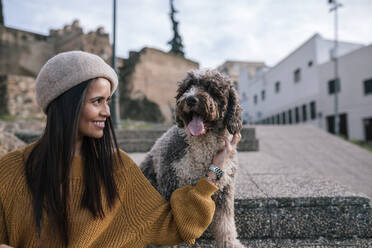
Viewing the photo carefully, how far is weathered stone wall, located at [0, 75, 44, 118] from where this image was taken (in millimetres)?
13508

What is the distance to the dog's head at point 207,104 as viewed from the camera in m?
1.99

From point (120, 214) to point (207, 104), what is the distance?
40.6 inches

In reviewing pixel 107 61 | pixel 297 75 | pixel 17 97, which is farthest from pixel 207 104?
pixel 297 75

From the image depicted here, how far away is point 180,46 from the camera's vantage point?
30.2m

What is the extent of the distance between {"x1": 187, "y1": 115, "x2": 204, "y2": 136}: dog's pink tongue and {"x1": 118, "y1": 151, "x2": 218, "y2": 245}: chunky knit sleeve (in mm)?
392

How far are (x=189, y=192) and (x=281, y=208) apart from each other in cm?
108

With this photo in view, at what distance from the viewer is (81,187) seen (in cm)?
169

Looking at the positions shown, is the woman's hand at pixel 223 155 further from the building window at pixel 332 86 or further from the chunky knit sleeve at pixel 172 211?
the building window at pixel 332 86

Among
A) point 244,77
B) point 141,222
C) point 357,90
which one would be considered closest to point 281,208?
point 141,222

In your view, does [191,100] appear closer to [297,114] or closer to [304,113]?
[304,113]

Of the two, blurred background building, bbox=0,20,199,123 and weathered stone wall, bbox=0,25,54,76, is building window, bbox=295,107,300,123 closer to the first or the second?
blurred background building, bbox=0,20,199,123

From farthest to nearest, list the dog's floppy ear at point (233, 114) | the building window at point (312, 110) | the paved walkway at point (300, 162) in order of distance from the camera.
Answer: the building window at point (312, 110) < the paved walkway at point (300, 162) < the dog's floppy ear at point (233, 114)

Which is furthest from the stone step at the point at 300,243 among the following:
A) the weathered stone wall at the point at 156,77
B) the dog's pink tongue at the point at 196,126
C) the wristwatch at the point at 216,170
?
the weathered stone wall at the point at 156,77

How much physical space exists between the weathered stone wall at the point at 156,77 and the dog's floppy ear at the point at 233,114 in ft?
57.6
